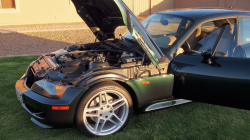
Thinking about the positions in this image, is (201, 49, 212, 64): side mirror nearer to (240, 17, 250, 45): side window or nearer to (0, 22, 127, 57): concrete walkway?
(240, 17, 250, 45): side window

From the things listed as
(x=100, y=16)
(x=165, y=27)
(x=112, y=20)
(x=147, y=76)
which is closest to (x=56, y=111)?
(x=147, y=76)

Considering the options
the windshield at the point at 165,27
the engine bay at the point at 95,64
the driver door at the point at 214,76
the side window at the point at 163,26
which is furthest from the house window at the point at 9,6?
the driver door at the point at 214,76

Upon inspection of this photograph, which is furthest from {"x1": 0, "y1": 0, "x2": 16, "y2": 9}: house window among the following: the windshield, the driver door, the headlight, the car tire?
the driver door

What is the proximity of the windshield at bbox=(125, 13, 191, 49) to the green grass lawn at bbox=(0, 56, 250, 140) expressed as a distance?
44.3 inches

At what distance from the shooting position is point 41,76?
3078 mm

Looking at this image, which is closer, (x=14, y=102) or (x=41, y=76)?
(x=41, y=76)

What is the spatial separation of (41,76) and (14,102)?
1.13m

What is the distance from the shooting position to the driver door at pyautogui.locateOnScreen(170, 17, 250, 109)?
272 centimetres

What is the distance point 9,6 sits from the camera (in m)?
12.2

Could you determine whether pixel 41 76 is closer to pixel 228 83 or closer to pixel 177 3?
pixel 228 83

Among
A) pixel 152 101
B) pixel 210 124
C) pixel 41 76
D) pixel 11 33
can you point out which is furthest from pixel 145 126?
pixel 11 33

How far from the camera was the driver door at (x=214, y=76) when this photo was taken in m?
2.72

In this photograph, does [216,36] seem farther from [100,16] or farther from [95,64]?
[100,16]

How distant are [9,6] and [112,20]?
433 inches
